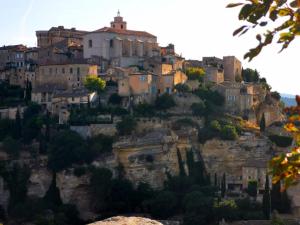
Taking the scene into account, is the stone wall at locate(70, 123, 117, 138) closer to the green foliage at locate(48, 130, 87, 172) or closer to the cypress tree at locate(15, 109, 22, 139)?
the green foliage at locate(48, 130, 87, 172)

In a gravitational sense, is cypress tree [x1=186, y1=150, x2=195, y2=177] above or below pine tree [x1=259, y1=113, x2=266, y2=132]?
below

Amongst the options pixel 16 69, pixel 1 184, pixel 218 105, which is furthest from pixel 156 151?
pixel 16 69

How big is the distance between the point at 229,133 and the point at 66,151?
10.8 m

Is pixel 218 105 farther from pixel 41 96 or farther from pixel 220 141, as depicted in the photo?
pixel 41 96

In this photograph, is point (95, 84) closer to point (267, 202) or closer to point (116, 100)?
point (116, 100)

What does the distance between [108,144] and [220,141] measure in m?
7.46

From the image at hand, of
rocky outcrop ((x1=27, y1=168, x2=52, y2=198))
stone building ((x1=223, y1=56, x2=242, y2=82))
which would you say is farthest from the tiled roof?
rocky outcrop ((x1=27, y1=168, x2=52, y2=198))

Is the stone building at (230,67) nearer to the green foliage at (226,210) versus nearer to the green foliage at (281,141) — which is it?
the green foliage at (281,141)

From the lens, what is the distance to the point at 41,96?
186 ft

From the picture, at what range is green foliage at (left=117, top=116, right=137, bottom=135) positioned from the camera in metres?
51.1

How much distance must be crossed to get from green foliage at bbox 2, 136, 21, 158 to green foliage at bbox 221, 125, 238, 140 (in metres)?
13.7

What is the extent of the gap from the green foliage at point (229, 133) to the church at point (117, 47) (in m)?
11.9

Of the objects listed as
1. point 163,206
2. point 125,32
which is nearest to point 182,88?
point 125,32

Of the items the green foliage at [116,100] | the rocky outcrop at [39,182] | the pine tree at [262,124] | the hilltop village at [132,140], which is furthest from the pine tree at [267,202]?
the rocky outcrop at [39,182]
